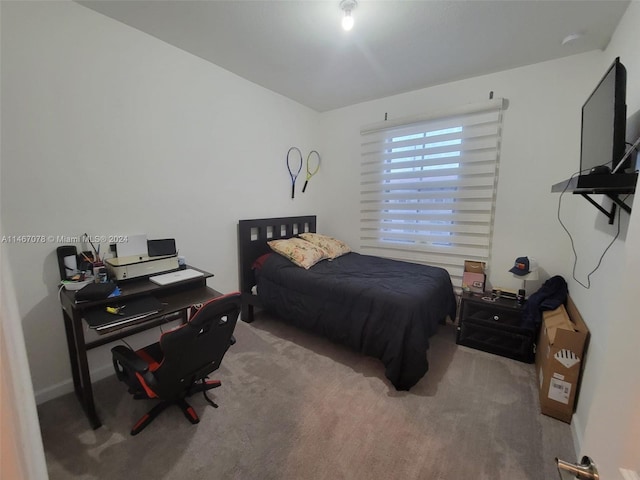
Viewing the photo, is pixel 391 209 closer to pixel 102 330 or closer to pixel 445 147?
pixel 445 147

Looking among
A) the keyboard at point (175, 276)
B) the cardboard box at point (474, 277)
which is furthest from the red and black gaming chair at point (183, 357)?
the cardboard box at point (474, 277)

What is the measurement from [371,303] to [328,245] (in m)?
1.28

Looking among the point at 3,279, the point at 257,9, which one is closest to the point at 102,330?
the point at 3,279

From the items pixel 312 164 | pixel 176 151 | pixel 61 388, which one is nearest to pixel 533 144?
pixel 312 164

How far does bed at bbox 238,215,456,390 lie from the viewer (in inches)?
77.1

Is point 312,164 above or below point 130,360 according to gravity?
above

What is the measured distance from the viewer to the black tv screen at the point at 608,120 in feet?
4.02

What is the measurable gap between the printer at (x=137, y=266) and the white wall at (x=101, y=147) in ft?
0.90

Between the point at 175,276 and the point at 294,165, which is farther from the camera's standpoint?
the point at 294,165

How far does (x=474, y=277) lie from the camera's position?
2.71m

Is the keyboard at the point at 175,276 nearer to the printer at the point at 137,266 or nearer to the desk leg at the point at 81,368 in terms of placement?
the printer at the point at 137,266

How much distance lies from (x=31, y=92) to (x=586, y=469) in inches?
114

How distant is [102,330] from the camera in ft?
4.68

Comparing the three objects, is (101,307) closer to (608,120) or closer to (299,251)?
(299,251)
